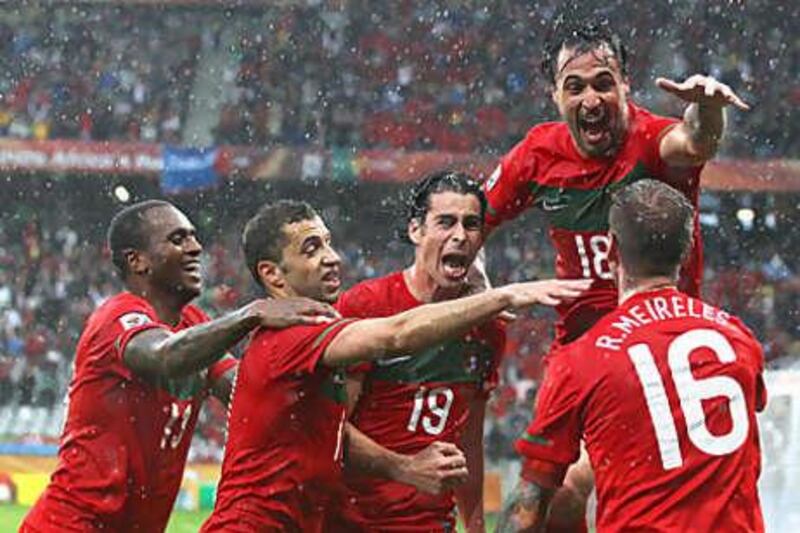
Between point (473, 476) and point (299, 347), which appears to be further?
point (473, 476)

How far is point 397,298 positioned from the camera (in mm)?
5809

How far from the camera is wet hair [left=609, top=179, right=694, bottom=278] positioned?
4.31m

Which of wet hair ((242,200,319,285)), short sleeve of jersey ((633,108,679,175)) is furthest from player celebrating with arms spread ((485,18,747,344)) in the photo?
wet hair ((242,200,319,285))

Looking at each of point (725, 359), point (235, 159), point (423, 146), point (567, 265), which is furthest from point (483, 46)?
point (725, 359)

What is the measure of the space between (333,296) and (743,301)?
1486 cm

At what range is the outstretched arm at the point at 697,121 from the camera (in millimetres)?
5098

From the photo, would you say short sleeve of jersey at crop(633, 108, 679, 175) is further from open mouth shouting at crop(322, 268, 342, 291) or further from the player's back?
the player's back

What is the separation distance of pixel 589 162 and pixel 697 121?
21.8 inches

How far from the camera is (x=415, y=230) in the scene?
5934 mm

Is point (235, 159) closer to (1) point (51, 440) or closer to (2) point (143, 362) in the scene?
(1) point (51, 440)

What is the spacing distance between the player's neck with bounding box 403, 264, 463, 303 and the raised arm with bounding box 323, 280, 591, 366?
91 cm

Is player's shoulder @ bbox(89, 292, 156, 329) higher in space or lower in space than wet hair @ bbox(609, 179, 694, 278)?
lower

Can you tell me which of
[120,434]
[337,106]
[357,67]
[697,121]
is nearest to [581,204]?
[697,121]

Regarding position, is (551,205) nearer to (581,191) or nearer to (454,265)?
(581,191)
